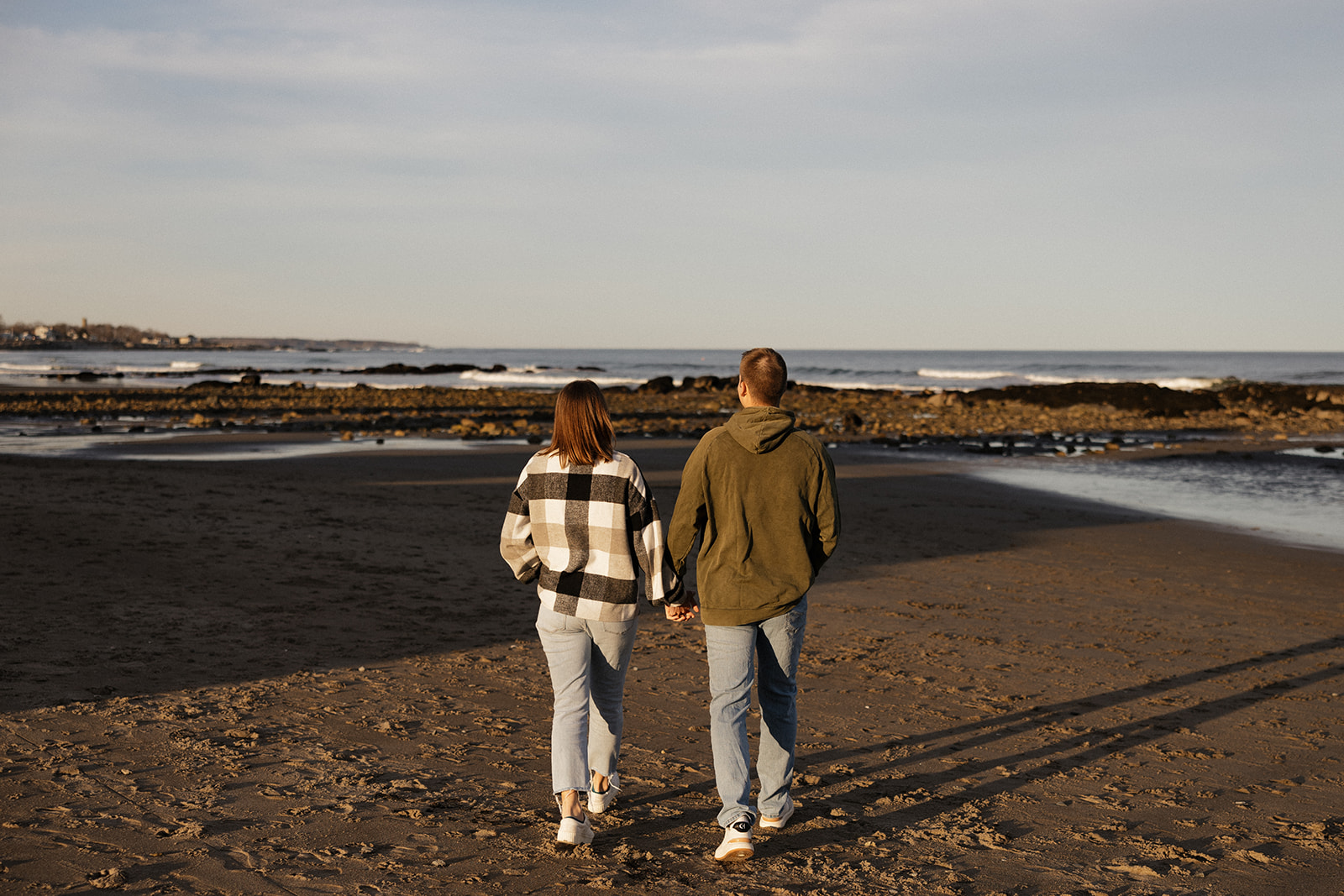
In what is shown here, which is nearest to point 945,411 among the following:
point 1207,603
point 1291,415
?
point 1291,415

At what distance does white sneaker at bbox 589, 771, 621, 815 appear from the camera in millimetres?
4309

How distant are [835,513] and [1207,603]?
6419 millimetres

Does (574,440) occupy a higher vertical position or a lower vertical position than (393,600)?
higher

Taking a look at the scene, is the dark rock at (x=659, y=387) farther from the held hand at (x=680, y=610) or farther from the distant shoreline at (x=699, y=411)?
the held hand at (x=680, y=610)

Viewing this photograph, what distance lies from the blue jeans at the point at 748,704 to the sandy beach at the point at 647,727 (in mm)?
239

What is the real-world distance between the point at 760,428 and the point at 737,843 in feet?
5.20

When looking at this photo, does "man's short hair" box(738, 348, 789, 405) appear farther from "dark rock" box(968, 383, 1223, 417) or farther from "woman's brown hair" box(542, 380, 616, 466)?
"dark rock" box(968, 383, 1223, 417)

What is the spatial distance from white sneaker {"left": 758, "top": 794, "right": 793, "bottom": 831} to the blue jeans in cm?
2

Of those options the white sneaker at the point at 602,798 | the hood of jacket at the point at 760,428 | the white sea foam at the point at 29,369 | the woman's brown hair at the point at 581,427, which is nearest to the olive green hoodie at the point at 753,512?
the hood of jacket at the point at 760,428

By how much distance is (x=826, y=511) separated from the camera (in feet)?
13.4

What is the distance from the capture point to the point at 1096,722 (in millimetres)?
5789

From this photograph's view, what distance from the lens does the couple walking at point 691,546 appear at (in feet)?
13.1

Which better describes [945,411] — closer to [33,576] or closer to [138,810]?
[33,576]

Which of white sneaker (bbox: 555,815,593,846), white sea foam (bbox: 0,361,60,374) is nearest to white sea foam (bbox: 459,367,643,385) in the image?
white sea foam (bbox: 0,361,60,374)
